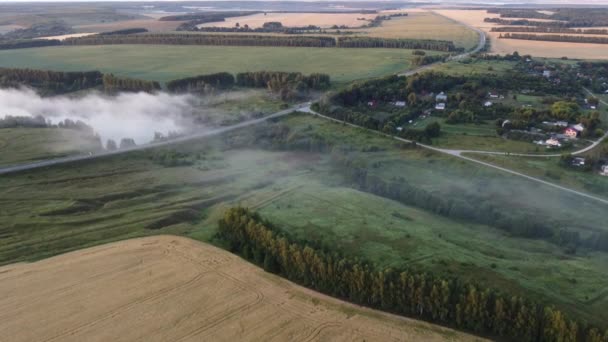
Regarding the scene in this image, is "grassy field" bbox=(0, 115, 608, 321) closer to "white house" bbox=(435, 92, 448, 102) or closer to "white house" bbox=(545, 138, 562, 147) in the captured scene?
"white house" bbox=(545, 138, 562, 147)

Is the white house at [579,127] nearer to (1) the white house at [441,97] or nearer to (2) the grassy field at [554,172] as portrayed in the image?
(2) the grassy field at [554,172]

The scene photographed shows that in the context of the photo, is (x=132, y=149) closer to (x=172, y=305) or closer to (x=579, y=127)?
(x=172, y=305)

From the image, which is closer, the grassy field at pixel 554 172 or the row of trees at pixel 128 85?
the grassy field at pixel 554 172

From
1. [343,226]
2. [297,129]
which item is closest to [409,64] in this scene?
[297,129]

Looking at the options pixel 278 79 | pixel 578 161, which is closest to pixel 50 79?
pixel 278 79

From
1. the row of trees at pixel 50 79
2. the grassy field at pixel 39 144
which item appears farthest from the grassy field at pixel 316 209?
the row of trees at pixel 50 79

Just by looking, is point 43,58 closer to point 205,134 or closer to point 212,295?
point 205,134

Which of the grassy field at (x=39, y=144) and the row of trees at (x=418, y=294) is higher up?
the grassy field at (x=39, y=144)

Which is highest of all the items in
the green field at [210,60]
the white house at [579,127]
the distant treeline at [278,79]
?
the green field at [210,60]
